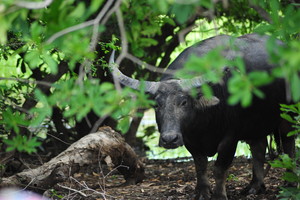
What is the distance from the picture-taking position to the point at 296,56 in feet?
7.29

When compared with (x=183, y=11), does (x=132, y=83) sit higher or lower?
lower

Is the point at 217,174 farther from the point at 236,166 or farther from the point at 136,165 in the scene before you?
the point at 236,166

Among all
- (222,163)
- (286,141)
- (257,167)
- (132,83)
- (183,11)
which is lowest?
(257,167)

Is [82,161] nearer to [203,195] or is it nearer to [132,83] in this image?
[132,83]

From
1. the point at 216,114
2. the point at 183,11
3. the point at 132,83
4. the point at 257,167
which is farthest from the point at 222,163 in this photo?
the point at 183,11

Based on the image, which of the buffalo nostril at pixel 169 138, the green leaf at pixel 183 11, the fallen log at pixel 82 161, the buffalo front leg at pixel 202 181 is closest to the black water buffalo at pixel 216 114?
the buffalo front leg at pixel 202 181

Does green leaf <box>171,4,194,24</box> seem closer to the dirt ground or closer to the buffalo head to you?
the buffalo head

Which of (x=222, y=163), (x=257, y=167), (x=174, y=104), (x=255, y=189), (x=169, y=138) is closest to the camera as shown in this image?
(x=169, y=138)

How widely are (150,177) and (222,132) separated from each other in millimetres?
1840

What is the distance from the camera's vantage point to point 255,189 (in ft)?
20.3

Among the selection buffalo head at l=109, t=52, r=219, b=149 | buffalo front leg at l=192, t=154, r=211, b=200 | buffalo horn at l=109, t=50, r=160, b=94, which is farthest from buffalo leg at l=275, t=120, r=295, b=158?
buffalo horn at l=109, t=50, r=160, b=94

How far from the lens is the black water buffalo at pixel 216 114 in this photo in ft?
18.4

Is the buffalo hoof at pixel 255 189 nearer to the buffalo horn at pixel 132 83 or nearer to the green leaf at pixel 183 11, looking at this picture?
the buffalo horn at pixel 132 83

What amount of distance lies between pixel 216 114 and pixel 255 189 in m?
1.02
